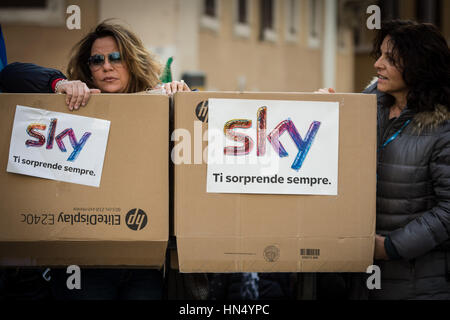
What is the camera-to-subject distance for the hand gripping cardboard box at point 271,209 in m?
1.66

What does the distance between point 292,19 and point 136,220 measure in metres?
12.9

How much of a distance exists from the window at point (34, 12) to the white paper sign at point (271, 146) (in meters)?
7.09

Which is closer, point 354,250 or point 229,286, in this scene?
point 354,250

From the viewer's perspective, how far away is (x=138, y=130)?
65.3 inches

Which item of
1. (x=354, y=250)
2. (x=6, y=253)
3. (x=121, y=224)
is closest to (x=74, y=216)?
(x=121, y=224)

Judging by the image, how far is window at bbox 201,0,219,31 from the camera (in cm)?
990

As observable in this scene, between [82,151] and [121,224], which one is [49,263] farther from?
[82,151]

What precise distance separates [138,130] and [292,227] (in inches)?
25.6

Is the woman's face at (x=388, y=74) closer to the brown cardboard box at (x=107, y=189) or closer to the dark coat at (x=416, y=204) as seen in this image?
the dark coat at (x=416, y=204)

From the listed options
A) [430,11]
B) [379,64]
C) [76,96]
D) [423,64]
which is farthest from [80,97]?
[430,11]

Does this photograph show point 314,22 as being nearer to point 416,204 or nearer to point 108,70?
point 108,70

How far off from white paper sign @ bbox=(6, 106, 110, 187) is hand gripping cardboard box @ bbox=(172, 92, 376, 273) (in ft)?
0.98

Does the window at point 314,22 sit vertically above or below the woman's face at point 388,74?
above

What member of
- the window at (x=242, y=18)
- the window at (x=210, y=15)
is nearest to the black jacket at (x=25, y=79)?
the window at (x=210, y=15)
